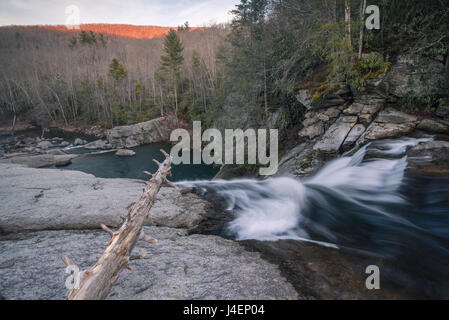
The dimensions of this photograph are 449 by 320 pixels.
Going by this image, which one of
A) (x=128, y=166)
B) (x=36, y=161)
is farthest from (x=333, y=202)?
(x=36, y=161)

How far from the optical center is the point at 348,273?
3188 millimetres

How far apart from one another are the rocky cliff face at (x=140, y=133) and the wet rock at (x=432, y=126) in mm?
27115

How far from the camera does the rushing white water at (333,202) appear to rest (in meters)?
4.82

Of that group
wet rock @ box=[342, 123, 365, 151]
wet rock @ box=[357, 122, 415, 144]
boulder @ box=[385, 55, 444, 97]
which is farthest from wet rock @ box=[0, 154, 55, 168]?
boulder @ box=[385, 55, 444, 97]

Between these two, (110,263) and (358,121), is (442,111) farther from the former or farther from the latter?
(110,263)

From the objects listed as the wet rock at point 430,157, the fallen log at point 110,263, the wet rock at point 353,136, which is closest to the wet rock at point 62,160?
the fallen log at point 110,263

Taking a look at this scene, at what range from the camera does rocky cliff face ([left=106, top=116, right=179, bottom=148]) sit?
26.5 m

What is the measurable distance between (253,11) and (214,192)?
13621 millimetres

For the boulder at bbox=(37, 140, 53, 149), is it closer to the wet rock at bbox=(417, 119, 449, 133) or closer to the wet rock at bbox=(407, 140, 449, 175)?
the wet rock at bbox=(407, 140, 449, 175)

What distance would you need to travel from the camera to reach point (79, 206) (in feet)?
20.2

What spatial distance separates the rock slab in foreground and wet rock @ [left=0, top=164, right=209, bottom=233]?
2.25ft

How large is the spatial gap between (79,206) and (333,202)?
7.87 m

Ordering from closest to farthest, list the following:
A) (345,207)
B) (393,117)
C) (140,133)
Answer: (345,207)
(393,117)
(140,133)

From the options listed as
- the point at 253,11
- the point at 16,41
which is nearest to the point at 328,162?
the point at 253,11
